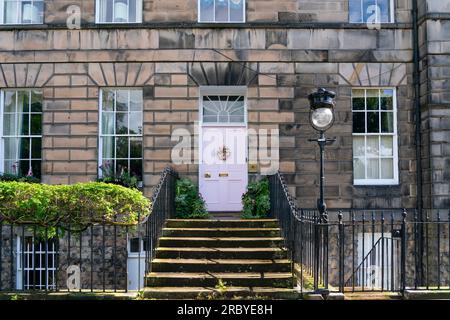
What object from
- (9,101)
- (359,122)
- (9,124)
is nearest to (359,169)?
(359,122)

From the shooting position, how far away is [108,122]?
13234 mm

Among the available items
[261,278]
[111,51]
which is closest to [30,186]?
[261,278]

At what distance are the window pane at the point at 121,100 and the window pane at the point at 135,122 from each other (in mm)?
246

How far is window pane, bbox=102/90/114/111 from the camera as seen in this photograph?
43.4 ft

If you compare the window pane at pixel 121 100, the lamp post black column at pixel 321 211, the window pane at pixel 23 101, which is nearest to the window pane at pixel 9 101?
the window pane at pixel 23 101

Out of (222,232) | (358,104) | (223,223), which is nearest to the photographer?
(222,232)

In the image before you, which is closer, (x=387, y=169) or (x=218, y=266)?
(x=218, y=266)

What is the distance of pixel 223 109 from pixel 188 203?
102 inches

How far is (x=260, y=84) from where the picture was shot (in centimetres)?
1306

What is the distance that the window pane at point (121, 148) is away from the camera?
43.1 ft

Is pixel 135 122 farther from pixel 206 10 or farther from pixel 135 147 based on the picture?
pixel 206 10

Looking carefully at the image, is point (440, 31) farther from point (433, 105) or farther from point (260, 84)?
point (260, 84)

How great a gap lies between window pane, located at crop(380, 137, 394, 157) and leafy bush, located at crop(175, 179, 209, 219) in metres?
4.43

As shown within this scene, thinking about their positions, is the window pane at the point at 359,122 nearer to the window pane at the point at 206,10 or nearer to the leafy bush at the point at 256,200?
the leafy bush at the point at 256,200
